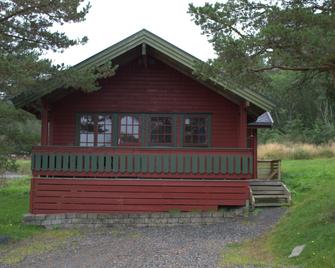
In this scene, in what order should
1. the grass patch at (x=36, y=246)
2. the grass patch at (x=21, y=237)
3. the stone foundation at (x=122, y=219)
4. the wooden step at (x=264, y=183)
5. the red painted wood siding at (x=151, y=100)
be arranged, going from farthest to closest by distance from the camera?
the wooden step at (x=264, y=183), the red painted wood siding at (x=151, y=100), the stone foundation at (x=122, y=219), the grass patch at (x=21, y=237), the grass patch at (x=36, y=246)

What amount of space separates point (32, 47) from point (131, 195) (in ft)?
17.8

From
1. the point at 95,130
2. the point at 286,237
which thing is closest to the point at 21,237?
the point at 95,130

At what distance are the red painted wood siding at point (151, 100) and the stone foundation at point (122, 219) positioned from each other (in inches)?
115

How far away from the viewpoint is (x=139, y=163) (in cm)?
1688

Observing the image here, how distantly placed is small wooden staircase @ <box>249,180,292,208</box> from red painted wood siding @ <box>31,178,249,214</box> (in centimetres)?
129

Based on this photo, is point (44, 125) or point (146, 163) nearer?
point (146, 163)

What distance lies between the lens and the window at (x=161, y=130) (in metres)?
18.2

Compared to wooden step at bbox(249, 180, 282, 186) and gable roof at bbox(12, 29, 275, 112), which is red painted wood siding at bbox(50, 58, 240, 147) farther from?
wooden step at bbox(249, 180, 282, 186)

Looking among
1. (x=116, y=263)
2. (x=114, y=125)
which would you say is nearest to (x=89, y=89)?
(x=114, y=125)

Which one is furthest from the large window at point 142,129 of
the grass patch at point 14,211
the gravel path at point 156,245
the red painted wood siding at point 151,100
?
the grass patch at point 14,211

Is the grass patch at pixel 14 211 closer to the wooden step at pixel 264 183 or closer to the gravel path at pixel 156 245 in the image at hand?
the gravel path at pixel 156 245

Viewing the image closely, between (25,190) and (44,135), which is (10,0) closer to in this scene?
(44,135)

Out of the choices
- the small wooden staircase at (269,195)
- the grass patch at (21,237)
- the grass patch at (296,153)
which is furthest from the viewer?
the grass patch at (296,153)

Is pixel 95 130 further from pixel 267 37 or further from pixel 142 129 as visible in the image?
pixel 267 37
